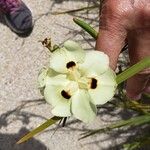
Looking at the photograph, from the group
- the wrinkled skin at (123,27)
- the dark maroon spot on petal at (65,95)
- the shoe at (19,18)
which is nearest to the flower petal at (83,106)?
the dark maroon spot on petal at (65,95)

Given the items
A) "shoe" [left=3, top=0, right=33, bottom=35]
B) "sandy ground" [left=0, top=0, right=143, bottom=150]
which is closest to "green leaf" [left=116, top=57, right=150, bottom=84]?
"sandy ground" [left=0, top=0, right=143, bottom=150]

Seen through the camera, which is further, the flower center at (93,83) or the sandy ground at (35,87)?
the sandy ground at (35,87)

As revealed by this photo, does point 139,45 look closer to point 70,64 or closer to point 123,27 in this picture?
point 123,27

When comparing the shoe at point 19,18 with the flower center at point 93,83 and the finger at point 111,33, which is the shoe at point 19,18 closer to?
the finger at point 111,33

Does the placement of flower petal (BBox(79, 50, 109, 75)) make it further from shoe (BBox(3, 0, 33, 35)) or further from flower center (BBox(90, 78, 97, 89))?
shoe (BBox(3, 0, 33, 35))

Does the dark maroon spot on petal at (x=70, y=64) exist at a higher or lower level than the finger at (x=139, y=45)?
higher

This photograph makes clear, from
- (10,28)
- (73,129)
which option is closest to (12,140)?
(73,129)

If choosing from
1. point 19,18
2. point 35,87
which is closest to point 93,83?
point 35,87
